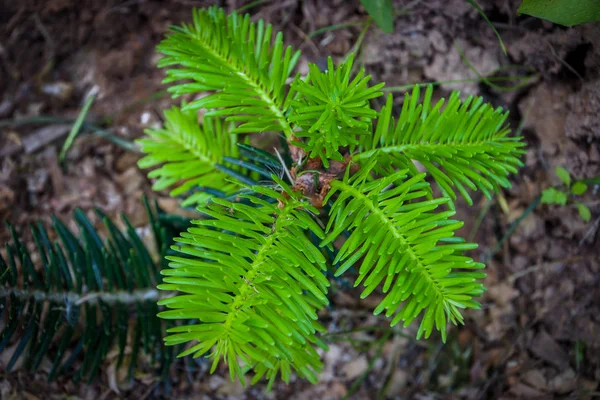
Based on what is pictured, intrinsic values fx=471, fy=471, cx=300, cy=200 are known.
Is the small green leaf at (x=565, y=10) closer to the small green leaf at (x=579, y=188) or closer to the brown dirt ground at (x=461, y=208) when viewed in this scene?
the brown dirt ground at (x=461, y=208)

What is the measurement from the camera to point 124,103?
2070mm

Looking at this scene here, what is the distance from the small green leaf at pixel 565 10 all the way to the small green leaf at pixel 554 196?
61 centimetres

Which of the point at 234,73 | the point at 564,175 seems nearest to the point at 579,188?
the point at 564,175

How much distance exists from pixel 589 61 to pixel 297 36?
107 cm

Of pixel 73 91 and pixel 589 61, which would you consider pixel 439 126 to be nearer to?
pixel 589 61

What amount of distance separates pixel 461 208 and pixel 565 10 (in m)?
0.80

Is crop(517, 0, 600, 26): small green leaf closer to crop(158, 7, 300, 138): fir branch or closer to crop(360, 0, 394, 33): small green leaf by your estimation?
crop(360, 0, 394, 33): small green leaf

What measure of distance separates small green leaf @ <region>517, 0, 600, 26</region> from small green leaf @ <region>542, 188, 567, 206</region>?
2.01 feet

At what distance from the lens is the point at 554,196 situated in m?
1.65

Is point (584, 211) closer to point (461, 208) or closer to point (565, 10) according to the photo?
point (461, 208)

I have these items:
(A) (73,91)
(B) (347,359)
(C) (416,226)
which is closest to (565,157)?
(C) (416,226)

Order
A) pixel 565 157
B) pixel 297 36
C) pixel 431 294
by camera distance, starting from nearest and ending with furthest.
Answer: pixel 431 294
pixel 565 157
pixel 297 36

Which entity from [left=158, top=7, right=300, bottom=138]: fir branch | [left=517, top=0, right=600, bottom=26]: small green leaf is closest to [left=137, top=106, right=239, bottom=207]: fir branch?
[left=158, top=7, right=300, bottom=138]: fir branch

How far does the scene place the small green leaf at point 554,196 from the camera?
1623 millimetres
